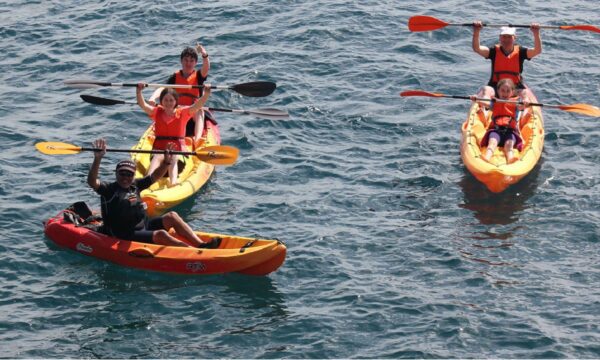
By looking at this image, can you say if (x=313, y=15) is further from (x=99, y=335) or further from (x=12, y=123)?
(x=99, y=335)

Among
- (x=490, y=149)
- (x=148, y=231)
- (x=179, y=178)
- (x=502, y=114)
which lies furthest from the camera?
(x=502, y=114)

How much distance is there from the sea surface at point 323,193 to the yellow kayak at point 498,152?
12.5 inches

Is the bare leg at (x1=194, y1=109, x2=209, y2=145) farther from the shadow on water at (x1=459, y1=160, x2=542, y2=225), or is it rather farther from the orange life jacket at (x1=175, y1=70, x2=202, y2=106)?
the shadow on water at (x1=459, y1=160, x2=542, y2=225)

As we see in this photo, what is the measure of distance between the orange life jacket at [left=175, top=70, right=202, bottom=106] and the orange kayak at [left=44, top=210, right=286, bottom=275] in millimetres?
4225

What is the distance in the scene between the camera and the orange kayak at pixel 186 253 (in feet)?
52.3

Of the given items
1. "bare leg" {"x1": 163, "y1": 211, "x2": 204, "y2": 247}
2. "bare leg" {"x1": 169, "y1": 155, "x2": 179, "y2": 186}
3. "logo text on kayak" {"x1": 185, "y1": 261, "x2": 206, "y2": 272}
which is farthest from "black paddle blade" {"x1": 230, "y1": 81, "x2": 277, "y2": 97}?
"logo text on kayak" {"x1": 185, "y1": 261, "x2": 206, "y2": 272}

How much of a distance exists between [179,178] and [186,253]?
2722 millimetres

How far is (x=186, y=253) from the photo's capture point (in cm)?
1619

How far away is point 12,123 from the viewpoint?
2138 centimetres

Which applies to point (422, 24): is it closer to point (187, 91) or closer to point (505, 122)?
point (505, 122)

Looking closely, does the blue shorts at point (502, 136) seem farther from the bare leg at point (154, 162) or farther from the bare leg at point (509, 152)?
the bare leg at point (154, 162)

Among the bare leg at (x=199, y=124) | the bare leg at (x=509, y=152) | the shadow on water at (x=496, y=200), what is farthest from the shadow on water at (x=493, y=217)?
the bare leg at (x=199, y=124)

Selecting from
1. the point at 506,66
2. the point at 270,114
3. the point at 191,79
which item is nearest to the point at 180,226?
the point at 270,114

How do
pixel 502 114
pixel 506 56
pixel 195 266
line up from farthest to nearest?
pixel 506 56, pixel 502 114, pixel 195 266
